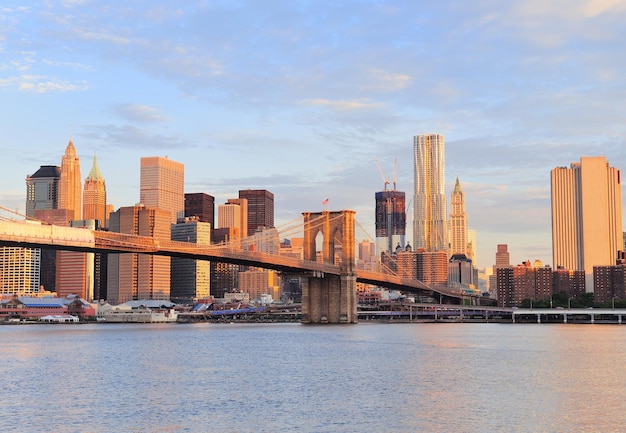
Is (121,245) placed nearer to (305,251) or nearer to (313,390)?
(305,251)

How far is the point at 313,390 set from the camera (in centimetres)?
3959

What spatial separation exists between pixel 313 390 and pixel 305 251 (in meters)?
81.8

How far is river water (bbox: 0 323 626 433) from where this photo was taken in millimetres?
30859

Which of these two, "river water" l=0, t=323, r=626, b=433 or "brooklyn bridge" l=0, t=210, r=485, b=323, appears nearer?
"river water" l=0, t=323, r=626, b=433

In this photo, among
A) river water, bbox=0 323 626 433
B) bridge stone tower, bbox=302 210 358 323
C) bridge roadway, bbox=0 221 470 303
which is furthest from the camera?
bridge stone tower, bbox=302 210 358 323

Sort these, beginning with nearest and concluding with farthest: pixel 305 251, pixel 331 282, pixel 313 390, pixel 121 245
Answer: pixel 313 390 → pixel 121 245 → pixel 331 282 → pixel 305 251

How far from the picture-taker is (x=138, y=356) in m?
59.2

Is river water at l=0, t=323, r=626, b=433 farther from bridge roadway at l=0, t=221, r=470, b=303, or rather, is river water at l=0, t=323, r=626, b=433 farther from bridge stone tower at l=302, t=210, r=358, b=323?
bridge stone tower at l=302, t=210, r=358, b=323

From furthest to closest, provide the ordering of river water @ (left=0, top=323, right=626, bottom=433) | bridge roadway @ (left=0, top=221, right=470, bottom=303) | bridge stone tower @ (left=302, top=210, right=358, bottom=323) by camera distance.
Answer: bridge stone tower @ (left=302, top=210, right=358, bottom=323) → bridge roadway @ (left=0, top=221, right=470, bottom=303) → river water @ (left=0, top=323, right=626, bottom=433)

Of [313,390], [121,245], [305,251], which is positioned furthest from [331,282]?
[313,390]

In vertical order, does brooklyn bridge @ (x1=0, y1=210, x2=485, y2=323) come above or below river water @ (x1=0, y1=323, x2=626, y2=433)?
above

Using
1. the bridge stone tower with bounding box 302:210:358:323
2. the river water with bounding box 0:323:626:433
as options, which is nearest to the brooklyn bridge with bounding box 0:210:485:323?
the bridge stone tower with bounding box 302:210:358:323

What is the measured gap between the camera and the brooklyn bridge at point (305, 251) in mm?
77588

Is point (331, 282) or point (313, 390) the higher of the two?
point (331, 282)
